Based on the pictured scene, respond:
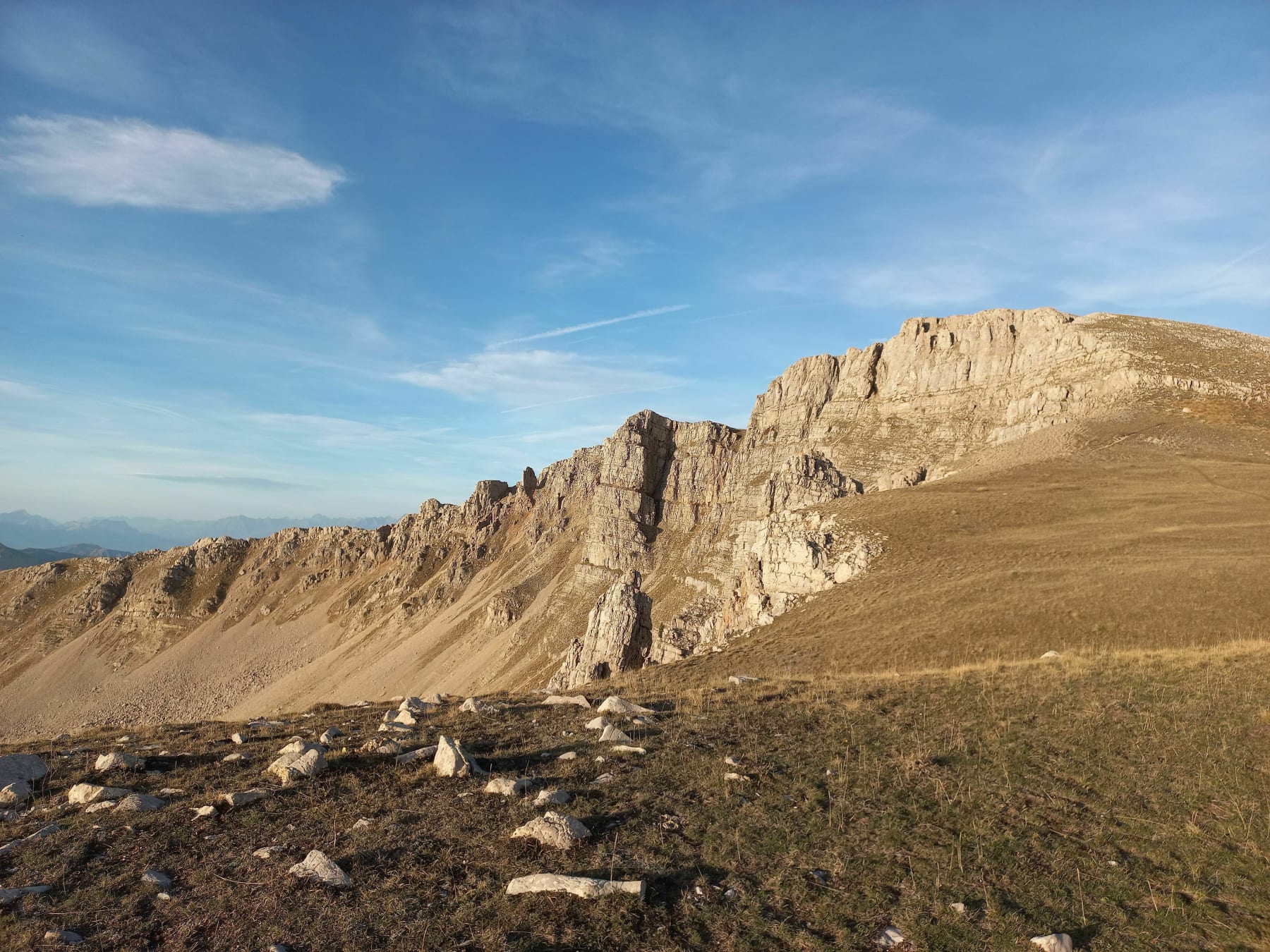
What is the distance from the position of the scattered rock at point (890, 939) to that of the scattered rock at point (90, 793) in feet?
45.3

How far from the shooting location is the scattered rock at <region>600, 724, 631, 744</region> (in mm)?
15391

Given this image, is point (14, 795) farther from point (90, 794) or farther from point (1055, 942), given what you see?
point (1055, 942)

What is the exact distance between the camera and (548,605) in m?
130

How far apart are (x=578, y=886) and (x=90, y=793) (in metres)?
10.6

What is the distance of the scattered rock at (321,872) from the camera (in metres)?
8.73

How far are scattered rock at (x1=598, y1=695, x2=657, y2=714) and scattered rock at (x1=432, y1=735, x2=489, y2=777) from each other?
554cm

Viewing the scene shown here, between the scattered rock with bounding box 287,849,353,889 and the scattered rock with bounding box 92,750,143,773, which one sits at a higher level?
the scattered rock with bounding box 287,849,353,889

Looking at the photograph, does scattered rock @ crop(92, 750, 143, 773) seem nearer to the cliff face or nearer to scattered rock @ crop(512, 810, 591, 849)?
scattered rock @ crop(512, 810, 591, 849)

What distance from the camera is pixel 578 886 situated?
836 cm

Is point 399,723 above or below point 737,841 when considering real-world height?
below

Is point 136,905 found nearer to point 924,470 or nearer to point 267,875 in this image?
point 267,875

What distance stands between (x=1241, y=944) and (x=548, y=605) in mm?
126554

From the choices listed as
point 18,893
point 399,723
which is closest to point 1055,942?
point 18,893

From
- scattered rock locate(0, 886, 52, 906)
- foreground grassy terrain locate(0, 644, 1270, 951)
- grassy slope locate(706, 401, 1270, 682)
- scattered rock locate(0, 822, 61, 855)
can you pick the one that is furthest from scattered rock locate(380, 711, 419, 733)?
grassy slope locate(706, 401, 1270, 682)
